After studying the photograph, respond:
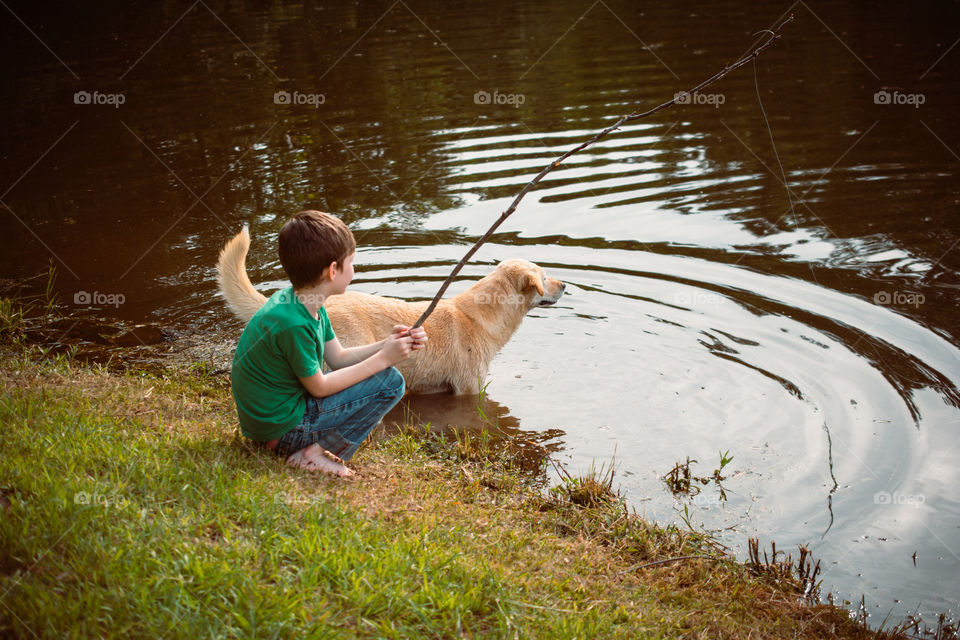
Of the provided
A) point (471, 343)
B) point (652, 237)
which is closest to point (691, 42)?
point (652, 237)

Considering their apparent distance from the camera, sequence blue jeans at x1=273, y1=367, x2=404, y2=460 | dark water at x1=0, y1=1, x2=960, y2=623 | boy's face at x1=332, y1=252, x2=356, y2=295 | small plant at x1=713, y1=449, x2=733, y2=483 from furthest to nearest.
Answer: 1. dark water at x1=0, y1=1, x2=960, y2=623
2. small plant at x1=713, y1=449, x2=733, y2=483
3. blue jeans at x1=273, y1=367, x2=404, y2=460
4. boy's face at x1=332, y1=252, x2=356, y2=295

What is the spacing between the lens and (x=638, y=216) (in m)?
9.93

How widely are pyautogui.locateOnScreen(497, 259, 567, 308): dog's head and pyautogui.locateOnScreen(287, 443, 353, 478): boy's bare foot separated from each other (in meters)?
2.61

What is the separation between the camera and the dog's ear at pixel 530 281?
6.53m

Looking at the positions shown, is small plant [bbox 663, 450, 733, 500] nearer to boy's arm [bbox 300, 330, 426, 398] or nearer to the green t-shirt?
boy's arm [bbox 300, 330, 426, 398]

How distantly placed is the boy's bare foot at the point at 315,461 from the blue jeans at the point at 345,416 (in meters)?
0.03

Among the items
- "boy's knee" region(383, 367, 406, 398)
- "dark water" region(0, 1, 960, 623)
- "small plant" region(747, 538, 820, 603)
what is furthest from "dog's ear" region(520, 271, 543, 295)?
"small plant" region(747, 538, 820, 603)

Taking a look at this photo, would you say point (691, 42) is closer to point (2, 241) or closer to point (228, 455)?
point (2, 241)

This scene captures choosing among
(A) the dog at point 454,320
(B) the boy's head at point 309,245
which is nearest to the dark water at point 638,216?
(A) the dog at point 454,320

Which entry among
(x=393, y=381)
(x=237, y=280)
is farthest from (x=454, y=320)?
(x=393, y=381)

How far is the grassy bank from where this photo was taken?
302 centimetres

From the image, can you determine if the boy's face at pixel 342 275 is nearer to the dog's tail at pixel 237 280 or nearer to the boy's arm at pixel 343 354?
the boy's arm at pixel 343 354

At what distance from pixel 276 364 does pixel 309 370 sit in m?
0.19

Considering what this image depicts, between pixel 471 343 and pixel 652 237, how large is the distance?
146 inches
